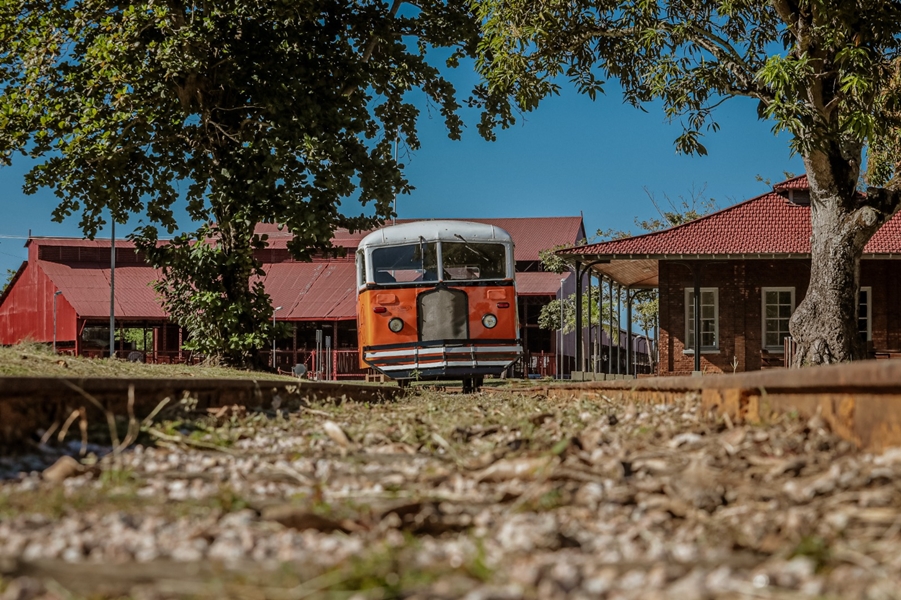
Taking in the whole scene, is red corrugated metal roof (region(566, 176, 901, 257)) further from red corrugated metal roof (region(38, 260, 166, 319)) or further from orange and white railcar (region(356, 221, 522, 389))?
red corrugated metal roof (region(38, 260, 166, 319))

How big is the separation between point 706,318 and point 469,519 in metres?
24.4

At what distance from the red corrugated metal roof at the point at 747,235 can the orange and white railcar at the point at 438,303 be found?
5418mm

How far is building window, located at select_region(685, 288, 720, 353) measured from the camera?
26.3 metres

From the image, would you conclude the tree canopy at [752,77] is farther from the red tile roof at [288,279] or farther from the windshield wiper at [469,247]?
the red tile roof at [288,279]

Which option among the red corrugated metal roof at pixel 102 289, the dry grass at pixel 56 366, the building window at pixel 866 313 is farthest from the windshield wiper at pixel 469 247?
the red corrugated metal roof at pixel 102 289

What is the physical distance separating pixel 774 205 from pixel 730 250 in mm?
3180

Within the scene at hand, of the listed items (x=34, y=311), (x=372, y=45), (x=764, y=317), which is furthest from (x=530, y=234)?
(x=372, y=45)

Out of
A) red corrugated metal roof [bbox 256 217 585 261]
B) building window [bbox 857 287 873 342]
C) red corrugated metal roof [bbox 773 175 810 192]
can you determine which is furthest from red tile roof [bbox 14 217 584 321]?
building window [bbox 857 287 873 342]

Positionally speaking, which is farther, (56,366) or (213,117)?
(213,117)

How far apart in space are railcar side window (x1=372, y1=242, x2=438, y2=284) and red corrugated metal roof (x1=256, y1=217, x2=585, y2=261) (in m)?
29.0

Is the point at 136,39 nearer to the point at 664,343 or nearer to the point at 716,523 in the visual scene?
the point at 664,343

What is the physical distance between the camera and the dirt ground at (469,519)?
7.20 feet

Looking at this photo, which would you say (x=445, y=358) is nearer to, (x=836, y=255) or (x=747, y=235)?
(x=836, y=255)

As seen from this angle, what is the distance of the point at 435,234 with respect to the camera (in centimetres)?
1850
